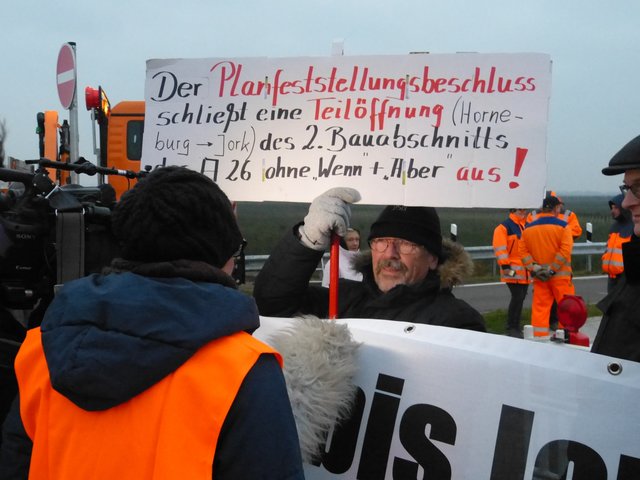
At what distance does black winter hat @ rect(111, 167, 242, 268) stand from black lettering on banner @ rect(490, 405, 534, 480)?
3.01ft

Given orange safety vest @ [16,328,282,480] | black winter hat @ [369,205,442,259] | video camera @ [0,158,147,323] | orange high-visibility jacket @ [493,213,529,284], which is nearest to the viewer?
orange safety vest @ [16,328,282,480]

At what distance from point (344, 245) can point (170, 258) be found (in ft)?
19.0

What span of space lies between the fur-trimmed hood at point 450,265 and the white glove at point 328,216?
363mm

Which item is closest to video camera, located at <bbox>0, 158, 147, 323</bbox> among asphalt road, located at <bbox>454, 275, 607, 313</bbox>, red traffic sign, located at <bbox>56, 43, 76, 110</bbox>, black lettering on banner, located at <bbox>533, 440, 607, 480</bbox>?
black lettering on banner, located at <bbox>533, 440, 607, 480</bbox>

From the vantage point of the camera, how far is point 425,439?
195 cm

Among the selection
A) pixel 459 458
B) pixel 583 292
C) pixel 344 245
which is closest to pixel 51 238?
pixel 459 458

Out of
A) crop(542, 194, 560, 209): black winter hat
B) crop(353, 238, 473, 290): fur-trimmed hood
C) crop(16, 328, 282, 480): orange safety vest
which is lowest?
crop(16, 328, 282, 480): orange safety vest

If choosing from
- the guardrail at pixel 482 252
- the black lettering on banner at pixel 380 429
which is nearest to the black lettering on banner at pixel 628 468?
the black lettering on banner at pixel 380 429

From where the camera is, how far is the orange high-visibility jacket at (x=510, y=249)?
9.08 meters

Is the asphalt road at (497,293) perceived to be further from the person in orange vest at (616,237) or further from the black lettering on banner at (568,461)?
the black lettering on banner at (568,461)

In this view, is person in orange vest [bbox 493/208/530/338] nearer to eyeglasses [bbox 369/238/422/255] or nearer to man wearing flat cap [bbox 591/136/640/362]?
eyeglasses [bbox 369/238/422/255]

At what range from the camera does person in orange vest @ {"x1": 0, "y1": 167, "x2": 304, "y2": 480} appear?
1289 mm

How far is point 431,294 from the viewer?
9.28 ft

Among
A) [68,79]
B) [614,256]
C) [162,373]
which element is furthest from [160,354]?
[614,256]
